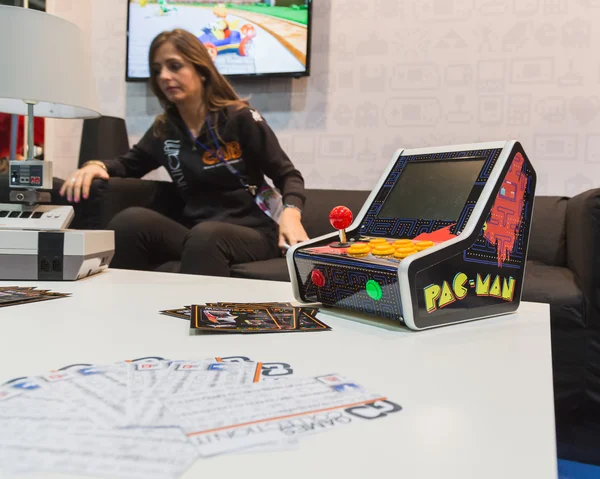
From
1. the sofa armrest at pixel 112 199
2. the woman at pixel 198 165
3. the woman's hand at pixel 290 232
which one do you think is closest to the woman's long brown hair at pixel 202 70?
the woman at pixel 198 165

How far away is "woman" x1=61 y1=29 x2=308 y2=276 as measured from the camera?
1.72 metres

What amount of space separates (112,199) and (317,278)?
126cm

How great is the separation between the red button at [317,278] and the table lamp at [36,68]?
0.68 metres

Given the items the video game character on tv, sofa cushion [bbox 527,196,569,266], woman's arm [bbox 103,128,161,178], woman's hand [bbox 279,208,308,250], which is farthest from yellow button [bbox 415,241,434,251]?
the video game character on tv

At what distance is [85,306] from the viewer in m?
0.78

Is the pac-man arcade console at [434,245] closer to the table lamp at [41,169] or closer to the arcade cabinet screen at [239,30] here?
the table lamp at [41,169]

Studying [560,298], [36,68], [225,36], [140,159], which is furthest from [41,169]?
[225,36]

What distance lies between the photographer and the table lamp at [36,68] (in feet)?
3.79

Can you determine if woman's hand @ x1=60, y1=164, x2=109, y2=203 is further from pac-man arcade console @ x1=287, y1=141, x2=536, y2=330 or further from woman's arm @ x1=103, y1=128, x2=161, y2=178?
pac-man arcade console @ x1=287, y1=141, x2=536, y2=330

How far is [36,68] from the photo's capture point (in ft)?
4.22

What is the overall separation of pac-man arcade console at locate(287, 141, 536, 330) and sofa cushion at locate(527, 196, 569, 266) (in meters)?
1.13

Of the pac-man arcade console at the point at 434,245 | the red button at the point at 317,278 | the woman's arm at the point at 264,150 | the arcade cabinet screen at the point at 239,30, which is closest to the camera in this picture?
the pac-man arcade console at the point at 434,245

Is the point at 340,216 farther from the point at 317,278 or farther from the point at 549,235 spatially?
the point at 549,235

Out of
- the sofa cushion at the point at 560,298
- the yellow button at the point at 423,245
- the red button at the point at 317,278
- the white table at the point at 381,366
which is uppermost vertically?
the yellow button at the point at 423,245
